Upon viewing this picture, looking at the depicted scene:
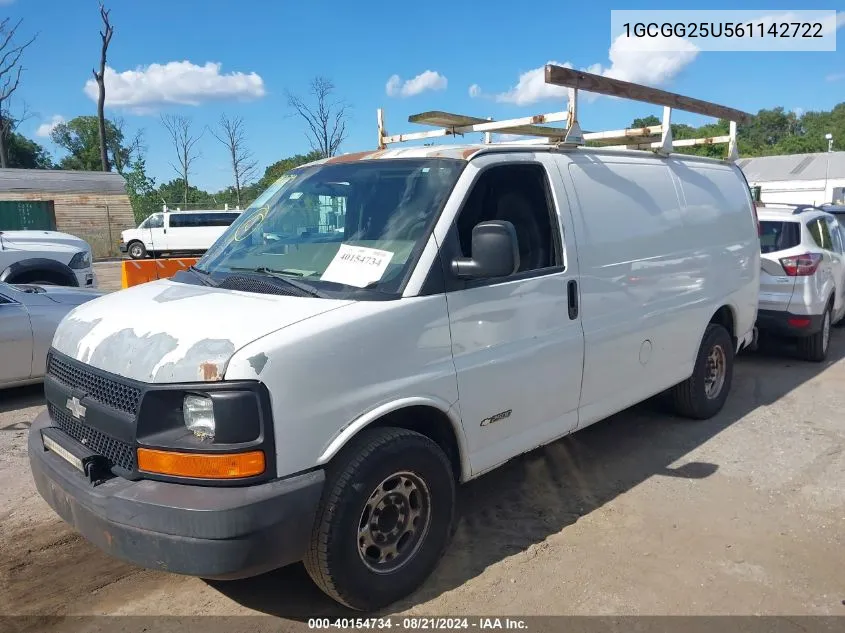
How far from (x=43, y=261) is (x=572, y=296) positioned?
8162mm

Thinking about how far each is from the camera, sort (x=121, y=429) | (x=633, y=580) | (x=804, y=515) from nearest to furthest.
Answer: (x=121, y=429)
(x=633, y=580)
(x=804, y=515)

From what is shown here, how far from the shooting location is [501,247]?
317cm

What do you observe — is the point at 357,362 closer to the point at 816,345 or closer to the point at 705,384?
the point at 705,384

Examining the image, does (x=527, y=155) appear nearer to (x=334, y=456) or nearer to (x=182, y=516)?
(x=334, y=456)

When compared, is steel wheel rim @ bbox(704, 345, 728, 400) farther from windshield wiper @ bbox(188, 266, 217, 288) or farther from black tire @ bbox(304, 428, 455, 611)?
windshield wiper @ bbox(188, 266, 217, 288)

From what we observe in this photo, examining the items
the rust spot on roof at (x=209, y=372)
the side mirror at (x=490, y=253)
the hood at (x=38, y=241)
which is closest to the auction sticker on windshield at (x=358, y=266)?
the side mirror at (x=490, y=253)

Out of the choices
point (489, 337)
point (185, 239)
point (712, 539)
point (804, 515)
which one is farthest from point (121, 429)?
point (185, 239)

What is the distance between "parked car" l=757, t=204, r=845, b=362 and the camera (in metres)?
7.50

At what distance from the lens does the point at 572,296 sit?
3.98 m

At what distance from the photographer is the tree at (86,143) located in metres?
64.7

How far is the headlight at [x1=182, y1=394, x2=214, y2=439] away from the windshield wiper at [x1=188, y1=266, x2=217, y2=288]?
0.97 m

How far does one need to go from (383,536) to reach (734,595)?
1759 millimetres

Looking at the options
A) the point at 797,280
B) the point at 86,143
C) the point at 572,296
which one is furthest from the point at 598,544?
the point at 86,143

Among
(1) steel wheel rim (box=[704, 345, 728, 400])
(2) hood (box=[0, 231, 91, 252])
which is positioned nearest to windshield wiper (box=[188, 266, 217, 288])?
(1) steel wheel rim (box=[704, 345, 728, 400])
